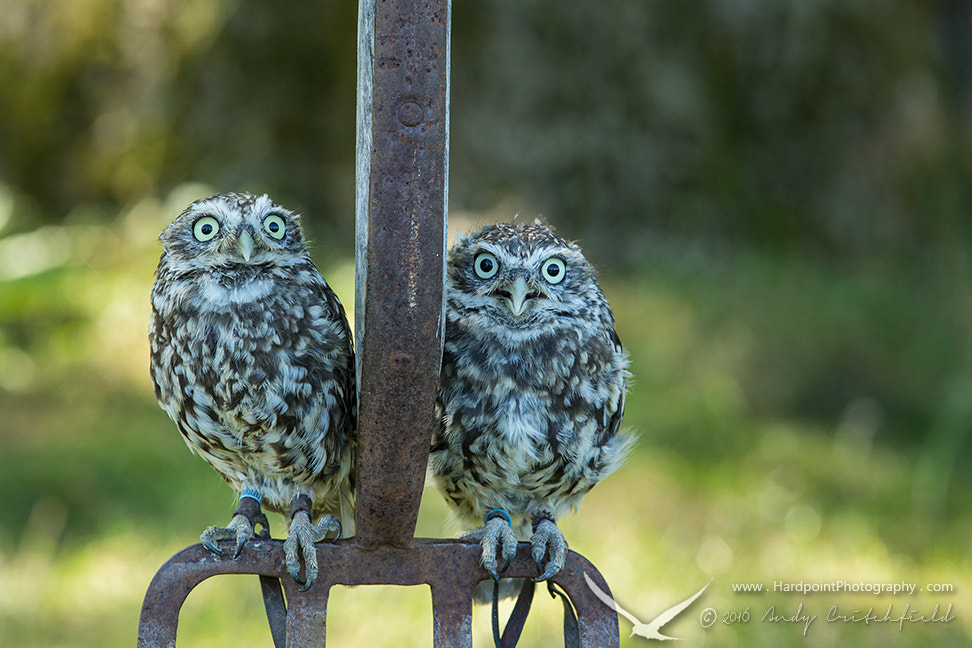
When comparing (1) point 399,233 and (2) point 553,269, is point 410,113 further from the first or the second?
(2) point 553,269

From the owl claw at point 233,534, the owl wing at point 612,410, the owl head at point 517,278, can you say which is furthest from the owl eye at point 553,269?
the owl claw at point 233,534

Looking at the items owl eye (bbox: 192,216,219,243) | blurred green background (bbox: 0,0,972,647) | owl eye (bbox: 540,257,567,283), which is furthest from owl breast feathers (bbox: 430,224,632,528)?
blurred green background (bbox: 0,0,972,647)

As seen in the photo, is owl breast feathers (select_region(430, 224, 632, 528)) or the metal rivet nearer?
the metal rivet

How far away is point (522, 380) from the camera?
76.3 inches

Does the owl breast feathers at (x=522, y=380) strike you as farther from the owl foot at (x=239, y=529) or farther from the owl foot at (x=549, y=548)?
the owl foot at (x=239, y=529)

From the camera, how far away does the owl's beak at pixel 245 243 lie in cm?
178

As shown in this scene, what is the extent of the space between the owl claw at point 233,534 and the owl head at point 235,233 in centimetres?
48

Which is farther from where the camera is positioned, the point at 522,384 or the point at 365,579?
the point at 522,384

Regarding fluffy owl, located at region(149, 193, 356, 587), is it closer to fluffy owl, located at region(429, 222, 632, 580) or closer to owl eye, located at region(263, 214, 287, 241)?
owl eye, located at region(263, 214, 287, 241)

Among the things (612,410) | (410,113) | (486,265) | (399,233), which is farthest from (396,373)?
(612,410)

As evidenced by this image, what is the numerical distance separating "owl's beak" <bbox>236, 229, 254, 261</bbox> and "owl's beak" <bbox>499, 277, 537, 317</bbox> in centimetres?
52

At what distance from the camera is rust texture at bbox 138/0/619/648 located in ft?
4.39

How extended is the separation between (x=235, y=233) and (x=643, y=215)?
4.65 meters

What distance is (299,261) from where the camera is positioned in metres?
1.89
